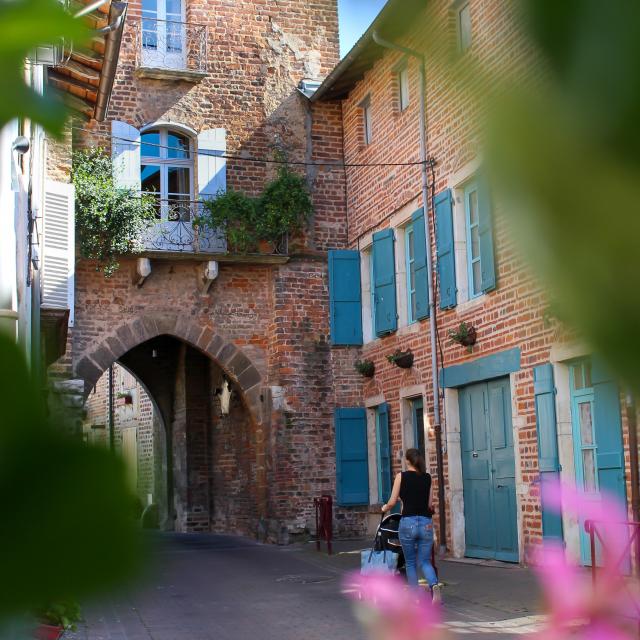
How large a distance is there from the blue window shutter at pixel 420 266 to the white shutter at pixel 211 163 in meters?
3.29

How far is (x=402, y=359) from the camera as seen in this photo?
15180 millimetres

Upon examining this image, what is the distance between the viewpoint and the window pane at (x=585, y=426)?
11094mm

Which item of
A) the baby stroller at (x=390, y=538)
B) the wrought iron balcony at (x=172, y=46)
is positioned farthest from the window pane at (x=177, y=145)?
the baby stroller at (x=390, y=538)

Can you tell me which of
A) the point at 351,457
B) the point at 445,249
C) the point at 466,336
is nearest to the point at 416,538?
the point at 466,336

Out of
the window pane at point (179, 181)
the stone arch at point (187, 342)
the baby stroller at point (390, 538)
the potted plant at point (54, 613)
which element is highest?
the window pane at point (179, 181)

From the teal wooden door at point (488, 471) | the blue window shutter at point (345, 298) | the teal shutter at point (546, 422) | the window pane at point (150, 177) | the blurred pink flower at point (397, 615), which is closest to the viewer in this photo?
the blurred pink flower at point (397, 615)

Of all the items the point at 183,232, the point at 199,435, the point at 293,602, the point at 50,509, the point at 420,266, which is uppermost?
the point at 183,232

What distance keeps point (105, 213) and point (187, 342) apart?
254cm

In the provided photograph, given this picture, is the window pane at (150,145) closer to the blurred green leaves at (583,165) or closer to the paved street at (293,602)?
the paved street at (293,602)

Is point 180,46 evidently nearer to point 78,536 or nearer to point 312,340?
point 312,340

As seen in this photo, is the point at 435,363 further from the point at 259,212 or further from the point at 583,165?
the point at 583,165

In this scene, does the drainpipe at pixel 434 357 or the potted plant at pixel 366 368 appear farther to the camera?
the potted plant at pixel 366 368

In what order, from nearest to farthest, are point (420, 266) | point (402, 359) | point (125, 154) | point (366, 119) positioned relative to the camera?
point (420, 266)
point (402, 359)
point (125, 154)
point (366, 119)

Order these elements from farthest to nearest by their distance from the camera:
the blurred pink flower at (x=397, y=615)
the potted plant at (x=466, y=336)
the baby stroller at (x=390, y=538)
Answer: the potted plant at (x=466, y=336)
the baby stroller at (x=390, y=538)
the blurred pink flower at (x=397, y=615)
